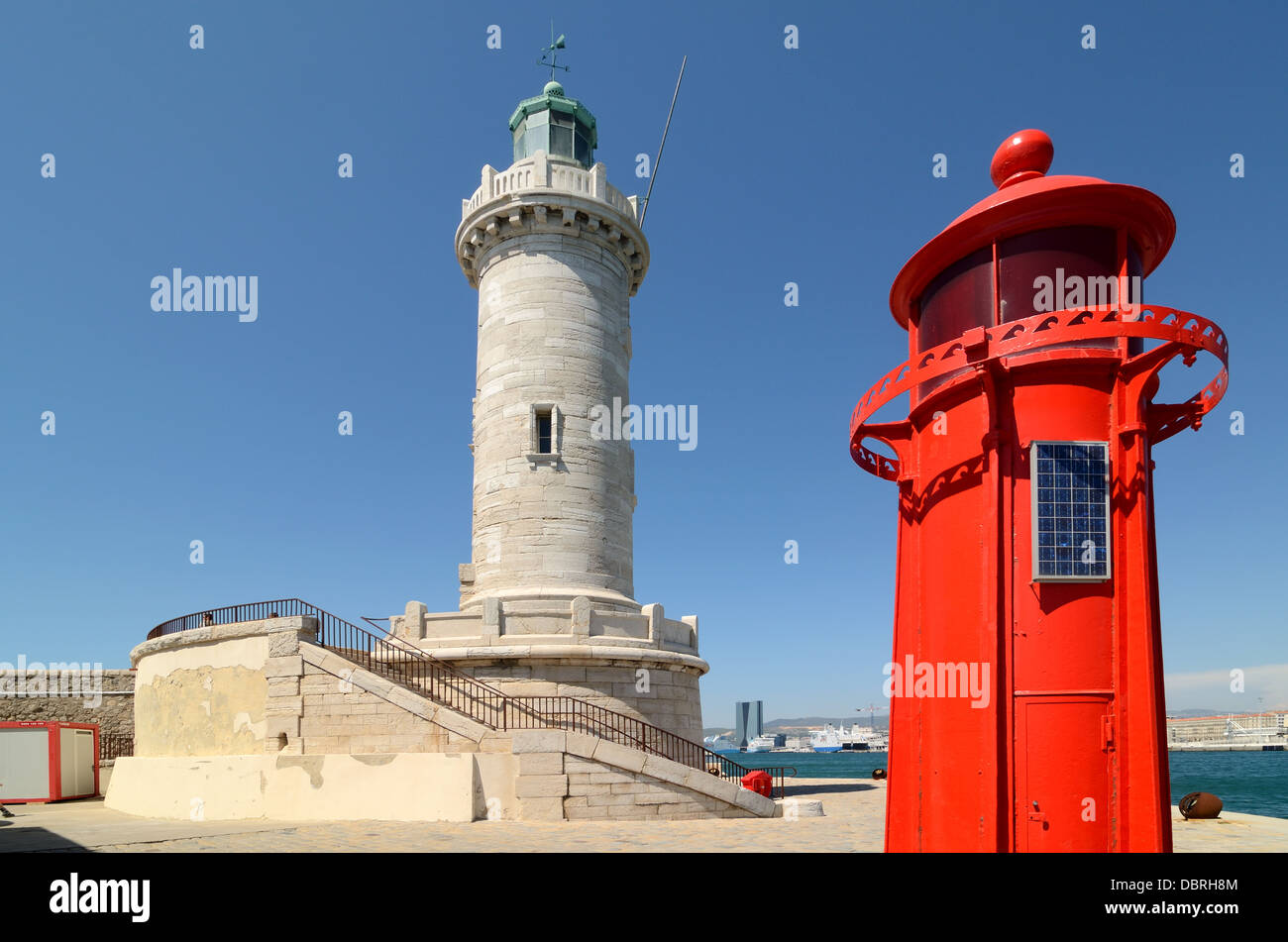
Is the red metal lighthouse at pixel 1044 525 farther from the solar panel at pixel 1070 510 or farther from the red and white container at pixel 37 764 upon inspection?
the red and white container at pixel 37 764

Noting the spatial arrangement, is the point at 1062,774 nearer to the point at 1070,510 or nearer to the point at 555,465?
the point at 1070,510

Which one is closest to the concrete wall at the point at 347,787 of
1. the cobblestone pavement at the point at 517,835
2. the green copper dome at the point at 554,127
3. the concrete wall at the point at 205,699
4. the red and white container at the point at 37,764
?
the cobblestone pavement at the point at 517,835

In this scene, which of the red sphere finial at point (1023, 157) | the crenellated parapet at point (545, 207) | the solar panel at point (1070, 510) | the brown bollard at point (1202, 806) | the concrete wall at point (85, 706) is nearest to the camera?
the solar panel at point (1070, 510)

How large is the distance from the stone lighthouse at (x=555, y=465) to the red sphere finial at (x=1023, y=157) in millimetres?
13243

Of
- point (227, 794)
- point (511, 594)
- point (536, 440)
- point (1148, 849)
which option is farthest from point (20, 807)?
point (1148, 849)

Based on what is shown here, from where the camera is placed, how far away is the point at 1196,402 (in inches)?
296

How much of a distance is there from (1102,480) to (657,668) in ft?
45.7

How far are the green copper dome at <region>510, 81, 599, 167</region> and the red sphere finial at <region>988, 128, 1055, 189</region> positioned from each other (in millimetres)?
16542

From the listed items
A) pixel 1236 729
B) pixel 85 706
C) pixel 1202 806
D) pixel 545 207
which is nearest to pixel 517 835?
pixel 1202 806

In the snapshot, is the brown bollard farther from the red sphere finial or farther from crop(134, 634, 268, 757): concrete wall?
crop(134, 634, 268, 757): concrete wall

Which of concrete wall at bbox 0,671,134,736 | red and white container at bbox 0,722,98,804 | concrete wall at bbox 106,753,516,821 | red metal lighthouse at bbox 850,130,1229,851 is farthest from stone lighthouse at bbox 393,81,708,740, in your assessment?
concrete wall at bbox 0,671,134,736

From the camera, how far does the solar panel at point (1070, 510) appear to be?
7215mm

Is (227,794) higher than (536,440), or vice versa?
(536,440)
